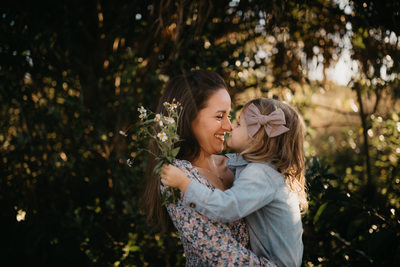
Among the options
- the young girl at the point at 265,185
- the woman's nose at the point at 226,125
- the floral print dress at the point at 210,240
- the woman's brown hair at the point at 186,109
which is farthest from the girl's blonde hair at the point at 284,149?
the floral print dress at the point at 210,240

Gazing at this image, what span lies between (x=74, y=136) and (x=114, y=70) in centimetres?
70

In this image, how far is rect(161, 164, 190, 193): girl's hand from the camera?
143cm

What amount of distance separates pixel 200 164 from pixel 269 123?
1.53ft

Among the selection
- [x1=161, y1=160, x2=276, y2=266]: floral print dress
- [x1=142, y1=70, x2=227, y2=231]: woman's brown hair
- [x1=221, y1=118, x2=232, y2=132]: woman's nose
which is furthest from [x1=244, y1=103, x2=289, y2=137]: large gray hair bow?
[x1=161, y1=160, x2=276, y2=266]: floral print dress

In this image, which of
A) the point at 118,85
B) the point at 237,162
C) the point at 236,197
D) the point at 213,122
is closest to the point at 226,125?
the point at 213,122

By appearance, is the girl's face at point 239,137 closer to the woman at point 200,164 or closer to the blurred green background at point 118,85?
the woman at point 200,164

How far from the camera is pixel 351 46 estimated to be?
2.94m

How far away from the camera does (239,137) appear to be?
77.7 inches

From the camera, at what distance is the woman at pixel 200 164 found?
1525 mm

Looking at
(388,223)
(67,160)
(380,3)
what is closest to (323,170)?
(388,223)

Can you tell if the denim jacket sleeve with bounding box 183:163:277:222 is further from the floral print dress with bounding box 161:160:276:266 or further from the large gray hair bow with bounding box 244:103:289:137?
the large gray hair bow with bounding box 244:103:289:137

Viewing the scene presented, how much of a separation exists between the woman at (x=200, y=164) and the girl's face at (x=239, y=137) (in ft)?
0.41

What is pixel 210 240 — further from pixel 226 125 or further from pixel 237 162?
pixel 226 125

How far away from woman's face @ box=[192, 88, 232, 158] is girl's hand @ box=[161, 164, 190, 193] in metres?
0.42
